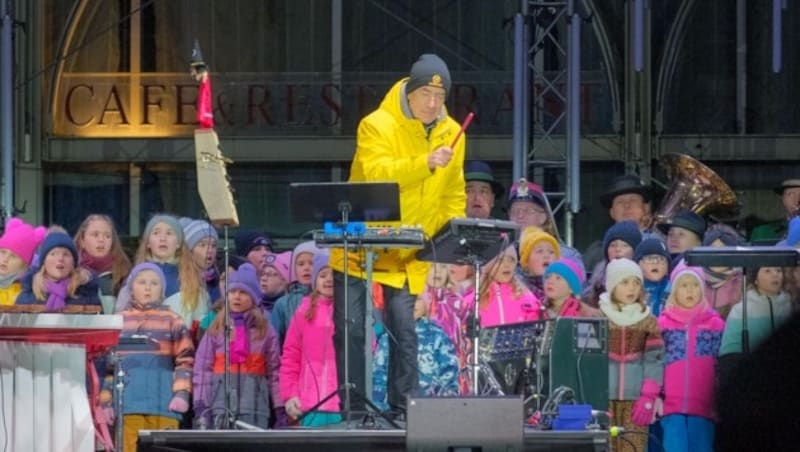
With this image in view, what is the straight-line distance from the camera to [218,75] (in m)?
15.8

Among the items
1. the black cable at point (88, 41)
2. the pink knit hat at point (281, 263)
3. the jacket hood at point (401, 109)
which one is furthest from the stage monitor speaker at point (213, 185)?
the black cable at point (88, 41)

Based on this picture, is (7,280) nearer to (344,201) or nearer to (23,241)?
(23,241)

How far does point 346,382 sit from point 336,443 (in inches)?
42.6

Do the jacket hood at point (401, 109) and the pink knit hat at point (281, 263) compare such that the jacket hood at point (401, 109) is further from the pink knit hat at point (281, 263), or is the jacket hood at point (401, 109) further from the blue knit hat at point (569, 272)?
the pink knit hat at point (281, 263)

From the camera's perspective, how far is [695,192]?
11.2 meters

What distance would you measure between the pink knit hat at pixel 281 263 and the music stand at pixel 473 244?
8.70 feet

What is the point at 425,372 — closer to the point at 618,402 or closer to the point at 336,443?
the point at 618,402

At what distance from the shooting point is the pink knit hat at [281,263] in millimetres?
9305

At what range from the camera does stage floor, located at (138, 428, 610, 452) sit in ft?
17.2

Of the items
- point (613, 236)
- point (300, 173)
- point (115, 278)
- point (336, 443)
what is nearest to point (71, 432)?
point (336, 443)

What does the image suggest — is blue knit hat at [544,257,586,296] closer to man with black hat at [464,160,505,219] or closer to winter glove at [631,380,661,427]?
winter glove at [631,380,661,427]

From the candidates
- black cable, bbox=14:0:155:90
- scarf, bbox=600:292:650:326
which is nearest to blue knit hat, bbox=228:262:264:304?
A: scarf, bbox=600:292:650:326

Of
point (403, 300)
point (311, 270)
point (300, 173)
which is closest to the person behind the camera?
point (403, 300)

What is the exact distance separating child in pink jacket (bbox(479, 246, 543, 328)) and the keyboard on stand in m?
2.03
